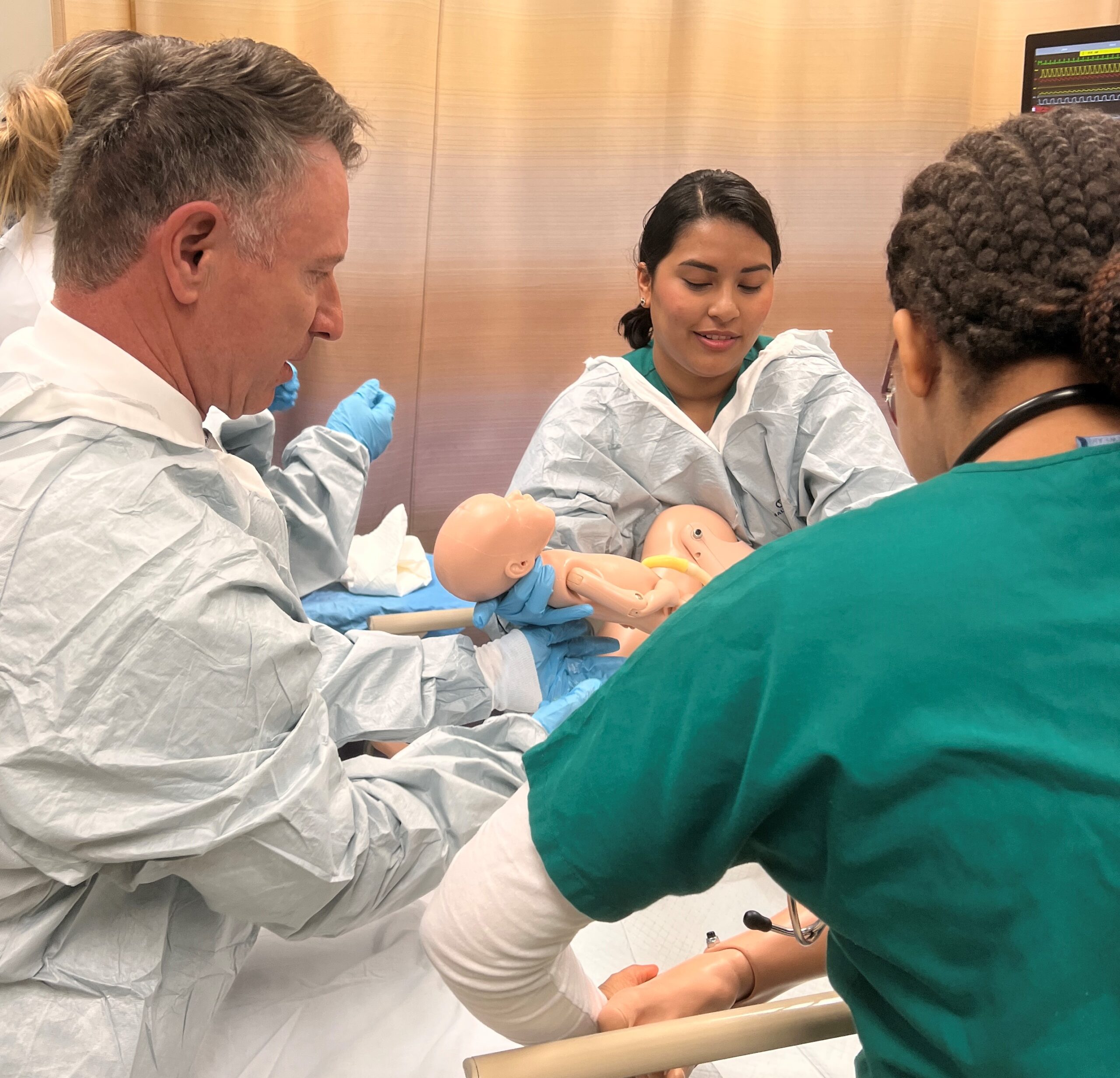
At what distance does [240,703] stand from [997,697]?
63 centimetres

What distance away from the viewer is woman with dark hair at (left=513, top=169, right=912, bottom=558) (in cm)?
187

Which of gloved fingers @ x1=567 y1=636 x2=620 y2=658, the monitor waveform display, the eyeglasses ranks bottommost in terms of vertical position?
gloved fingers @ x1=567 y1=636 x2=620 y2=658

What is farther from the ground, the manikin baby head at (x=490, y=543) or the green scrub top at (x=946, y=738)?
the green scrub top at (x=946, y=738)

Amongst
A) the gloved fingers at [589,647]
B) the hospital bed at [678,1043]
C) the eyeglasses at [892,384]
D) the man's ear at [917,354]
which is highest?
the man's ear at [917,354]

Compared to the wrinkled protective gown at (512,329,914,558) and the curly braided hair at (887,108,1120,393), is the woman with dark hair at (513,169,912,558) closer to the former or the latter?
the wrinkled protective gown at (512,329,914,558)

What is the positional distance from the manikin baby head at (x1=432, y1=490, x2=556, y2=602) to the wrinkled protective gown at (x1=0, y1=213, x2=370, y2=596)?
349 millimetres

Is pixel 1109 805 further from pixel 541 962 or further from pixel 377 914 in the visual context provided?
pixel 377 914

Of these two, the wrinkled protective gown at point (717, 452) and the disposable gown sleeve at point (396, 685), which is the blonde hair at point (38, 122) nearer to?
the disposable gown sleeve at point (396, 685)

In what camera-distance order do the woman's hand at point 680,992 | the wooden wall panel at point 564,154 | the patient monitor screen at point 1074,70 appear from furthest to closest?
1. the wooden wall panel at point 564,154
2. the patient monitor screen at point 1074,70
3. the woman's hand at point 680,992

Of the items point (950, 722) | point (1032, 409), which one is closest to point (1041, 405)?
point (1032, 409)

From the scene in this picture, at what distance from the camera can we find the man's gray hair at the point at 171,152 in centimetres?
101

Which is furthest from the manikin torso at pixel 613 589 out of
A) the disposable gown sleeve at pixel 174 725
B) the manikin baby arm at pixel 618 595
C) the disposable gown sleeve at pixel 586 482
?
the disposable gown sleeve at pixel 174 725

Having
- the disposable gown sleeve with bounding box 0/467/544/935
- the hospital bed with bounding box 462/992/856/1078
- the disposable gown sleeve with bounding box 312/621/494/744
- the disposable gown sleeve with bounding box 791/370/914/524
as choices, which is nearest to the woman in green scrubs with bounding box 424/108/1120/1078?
the hospital bed with bounding box 462/992/856/1078

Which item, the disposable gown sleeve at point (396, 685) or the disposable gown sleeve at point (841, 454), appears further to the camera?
the disposable gown sleeve at point (841, 454)
